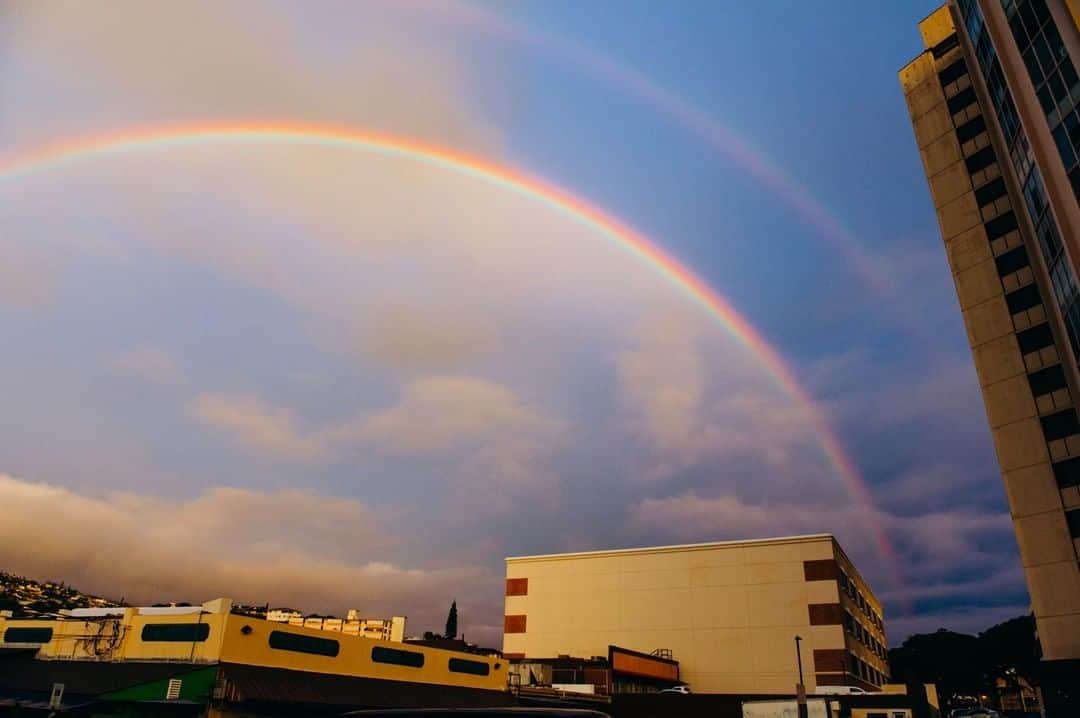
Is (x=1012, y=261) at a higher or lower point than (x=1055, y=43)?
higher

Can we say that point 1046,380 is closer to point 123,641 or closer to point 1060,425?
point 1060,425

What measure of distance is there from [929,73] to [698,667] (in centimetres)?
6156

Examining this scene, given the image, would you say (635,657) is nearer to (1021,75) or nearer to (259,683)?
(259,683)

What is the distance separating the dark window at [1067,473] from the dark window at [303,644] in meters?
50.8

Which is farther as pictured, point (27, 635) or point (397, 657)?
point (397, 657)

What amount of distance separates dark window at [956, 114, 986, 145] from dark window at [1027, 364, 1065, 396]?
74.5 feet

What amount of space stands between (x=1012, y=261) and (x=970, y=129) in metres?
13.6

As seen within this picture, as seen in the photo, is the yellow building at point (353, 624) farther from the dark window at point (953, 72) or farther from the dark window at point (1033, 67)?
the dark window at point (953, 72)

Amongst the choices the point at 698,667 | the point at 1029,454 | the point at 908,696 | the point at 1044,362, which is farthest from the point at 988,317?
the point at 698,667

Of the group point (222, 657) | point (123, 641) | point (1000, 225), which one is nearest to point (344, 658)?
point (222, 657)

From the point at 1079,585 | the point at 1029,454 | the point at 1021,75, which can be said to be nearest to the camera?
the point at 1021,75

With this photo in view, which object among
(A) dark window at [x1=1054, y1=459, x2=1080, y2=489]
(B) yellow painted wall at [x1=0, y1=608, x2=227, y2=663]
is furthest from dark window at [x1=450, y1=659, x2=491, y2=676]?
(A) dark window at [x1=1054, y1=459, x2=1080, y2=489]

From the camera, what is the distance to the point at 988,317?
5788 centimetres

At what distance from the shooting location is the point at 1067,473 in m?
50.3
